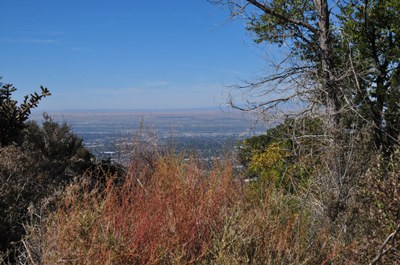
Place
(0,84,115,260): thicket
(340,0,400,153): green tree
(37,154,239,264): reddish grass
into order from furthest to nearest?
(340,0,400,153): green tree < (0,84,115,260): thicket < (37,154,239,264): reddish grass

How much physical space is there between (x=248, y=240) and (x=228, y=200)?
5.22 ft

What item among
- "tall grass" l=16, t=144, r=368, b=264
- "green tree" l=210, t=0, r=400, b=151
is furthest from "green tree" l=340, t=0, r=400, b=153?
"tall grass" l=16, t=144, r=368, b=264

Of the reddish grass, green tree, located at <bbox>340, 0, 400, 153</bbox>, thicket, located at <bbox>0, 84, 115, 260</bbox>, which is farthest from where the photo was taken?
green tree, located at <bbox>340, 0, 400, 153</bbox>

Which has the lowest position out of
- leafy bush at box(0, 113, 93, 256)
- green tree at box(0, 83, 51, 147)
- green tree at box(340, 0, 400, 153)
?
leafy bush at box(0, 113, 93, 256)

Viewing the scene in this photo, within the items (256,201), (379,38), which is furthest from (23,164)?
(379,38)

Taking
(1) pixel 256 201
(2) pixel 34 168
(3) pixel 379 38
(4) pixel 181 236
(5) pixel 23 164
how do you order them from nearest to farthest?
(4) pixel 181 236 → (1) pixel 256 201 → (5) pixel 23 164 → (2) pixel 34 168 → (3) pixel 379 38

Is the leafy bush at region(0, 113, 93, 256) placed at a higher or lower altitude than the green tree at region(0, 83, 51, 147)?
lower

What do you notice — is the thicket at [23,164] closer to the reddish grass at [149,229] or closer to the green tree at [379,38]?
→ the reddish grass at [149,229]

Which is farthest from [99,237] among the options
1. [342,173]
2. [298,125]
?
[298,125]

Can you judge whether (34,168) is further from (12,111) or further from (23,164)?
(12,111)

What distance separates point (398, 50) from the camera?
527 inches

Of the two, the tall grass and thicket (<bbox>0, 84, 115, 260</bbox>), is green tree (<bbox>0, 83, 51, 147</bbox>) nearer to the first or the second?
thicket (<bbox>0, 84, 115, 260</bbox>)

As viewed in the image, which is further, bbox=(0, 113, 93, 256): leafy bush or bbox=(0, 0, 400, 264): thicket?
bbox=(0, 113, 93, 256): leafy bush

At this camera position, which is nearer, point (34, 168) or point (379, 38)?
point (34, 168)
